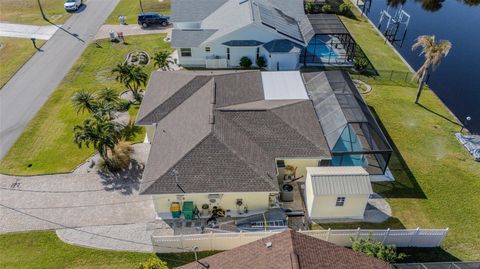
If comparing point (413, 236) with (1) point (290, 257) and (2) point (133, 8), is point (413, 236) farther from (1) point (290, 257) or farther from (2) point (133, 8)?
(2) point (133, 8)

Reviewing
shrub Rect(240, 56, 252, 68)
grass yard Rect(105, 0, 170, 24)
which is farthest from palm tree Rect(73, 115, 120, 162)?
grass yard Rect(105, 0, 170, 24)

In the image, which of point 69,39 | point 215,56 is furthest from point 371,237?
point 69,39

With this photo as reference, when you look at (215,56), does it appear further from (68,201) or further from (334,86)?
(68,201)

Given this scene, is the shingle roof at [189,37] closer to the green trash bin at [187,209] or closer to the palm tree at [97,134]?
the palm tree at [97,134]

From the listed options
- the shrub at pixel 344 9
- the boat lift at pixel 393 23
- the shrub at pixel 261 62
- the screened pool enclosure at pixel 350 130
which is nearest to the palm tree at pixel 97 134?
the screened pool enclosure at pixel 350 130

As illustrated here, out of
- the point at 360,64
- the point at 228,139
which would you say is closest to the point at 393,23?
the point at 360,64

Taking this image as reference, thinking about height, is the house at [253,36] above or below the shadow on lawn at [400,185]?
above
